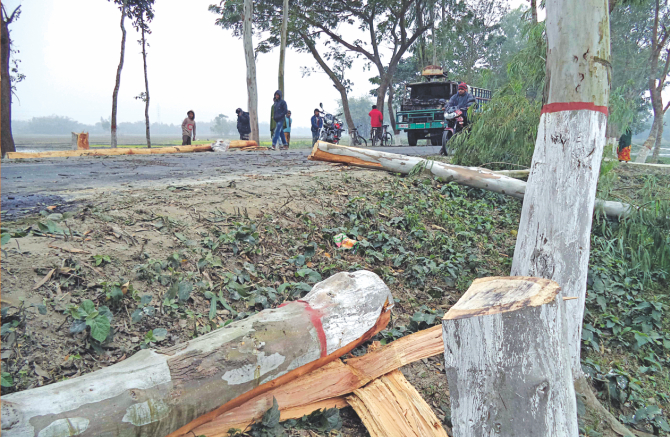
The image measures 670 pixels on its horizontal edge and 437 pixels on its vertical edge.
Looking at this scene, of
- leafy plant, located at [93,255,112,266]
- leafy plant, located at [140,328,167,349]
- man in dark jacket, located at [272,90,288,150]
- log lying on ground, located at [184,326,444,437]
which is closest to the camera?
log lying on ground, located at [184,326,444,437]

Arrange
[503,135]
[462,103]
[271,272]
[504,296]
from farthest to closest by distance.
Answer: [462,103]
[503,135]
[271,272]
[504,296]

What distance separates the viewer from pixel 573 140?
10.4 ft

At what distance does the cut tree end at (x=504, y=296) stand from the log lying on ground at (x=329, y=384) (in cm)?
90

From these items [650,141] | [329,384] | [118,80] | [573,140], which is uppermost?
[118,80]

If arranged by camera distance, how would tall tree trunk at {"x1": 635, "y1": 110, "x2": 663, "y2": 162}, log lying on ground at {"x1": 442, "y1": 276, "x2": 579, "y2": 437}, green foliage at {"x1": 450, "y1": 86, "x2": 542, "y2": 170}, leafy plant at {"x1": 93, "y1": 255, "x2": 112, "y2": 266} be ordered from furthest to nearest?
tall tree trunk at {"x1": 635, "y1": 110, "x2": 663, "y2": 162} < green foliage at {"x1": 450, "y1": 86, "x2": 542, "y2": 170} < leafy plant at {"x1": 93, "y1": 255, "x2": 112, "y2": 266} < log lying on ground at {"x1": 442, "y1": 276, "x2": 579, "y2": 437}

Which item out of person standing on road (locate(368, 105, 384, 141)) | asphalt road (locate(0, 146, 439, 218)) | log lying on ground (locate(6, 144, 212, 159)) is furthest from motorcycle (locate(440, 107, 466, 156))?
person standing on road (locate(368, 105, 384, 141))

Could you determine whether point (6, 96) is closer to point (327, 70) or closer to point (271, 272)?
point (271, 272)

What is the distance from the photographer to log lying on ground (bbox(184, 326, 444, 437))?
2.21m

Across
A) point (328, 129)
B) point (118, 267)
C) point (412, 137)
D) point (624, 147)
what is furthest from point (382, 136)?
point (118, 267)

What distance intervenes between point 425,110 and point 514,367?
16.1m

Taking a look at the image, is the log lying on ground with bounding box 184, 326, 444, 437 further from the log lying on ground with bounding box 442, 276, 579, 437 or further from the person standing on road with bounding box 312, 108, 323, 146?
the person standing on road with bounding box 312, 108, 323, 146

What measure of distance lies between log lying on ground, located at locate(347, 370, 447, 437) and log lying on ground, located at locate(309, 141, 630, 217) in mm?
4086

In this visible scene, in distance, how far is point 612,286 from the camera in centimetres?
480

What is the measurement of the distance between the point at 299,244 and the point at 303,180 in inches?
74.6
